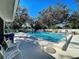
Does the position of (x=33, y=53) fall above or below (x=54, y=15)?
below

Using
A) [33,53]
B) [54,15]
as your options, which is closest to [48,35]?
[54,15]

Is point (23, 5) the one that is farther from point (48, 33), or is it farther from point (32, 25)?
point (48, 33)

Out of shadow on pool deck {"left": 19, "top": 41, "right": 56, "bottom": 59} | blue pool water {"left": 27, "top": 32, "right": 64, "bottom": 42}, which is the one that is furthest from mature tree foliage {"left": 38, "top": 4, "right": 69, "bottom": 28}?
shadow on pool deck {"left": 19, "top": 41, "right": 56, "bottom": 59}

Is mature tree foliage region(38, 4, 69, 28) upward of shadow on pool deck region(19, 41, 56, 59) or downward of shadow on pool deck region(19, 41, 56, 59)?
upward

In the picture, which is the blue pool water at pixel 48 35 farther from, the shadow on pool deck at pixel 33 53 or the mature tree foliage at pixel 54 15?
the shadow on pool deck at pixel 33 53

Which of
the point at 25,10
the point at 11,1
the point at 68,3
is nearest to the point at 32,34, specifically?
the point at 25,10

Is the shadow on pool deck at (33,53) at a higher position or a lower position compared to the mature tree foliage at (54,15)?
lower

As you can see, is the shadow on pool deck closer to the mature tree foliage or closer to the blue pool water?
the mature tree foliage

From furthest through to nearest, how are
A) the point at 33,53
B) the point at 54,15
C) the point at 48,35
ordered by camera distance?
the point at 48,35 < the point at 54,15 < the point at 33,53

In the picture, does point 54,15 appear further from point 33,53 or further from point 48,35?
point 33,53

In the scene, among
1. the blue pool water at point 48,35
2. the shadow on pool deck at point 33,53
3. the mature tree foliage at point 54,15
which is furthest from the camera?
the blue pool water at point 48,35

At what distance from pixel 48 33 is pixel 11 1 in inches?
350

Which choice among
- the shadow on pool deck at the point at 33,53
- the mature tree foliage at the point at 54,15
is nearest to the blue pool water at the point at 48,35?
the mature tree foliage at the point at 54,15

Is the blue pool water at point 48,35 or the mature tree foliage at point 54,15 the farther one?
the blue pool water at point 48,35
